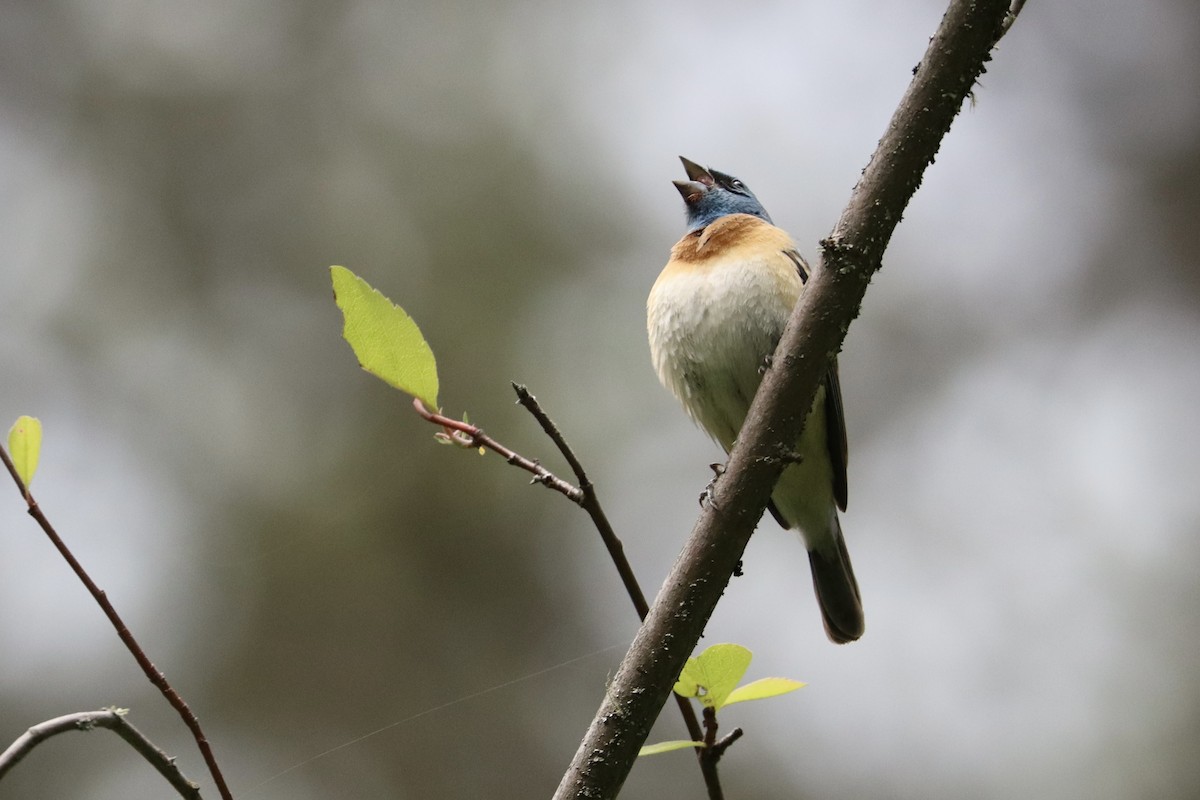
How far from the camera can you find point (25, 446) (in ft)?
4.93

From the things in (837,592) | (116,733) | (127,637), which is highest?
(127,637)

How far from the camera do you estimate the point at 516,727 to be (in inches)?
229

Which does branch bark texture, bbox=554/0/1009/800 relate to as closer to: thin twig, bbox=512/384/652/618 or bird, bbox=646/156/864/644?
thin twig, bbox=512/384/652/618

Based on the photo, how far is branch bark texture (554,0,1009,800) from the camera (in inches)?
62.7

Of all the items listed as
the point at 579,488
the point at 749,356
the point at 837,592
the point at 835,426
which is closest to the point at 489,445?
the point at 579,488

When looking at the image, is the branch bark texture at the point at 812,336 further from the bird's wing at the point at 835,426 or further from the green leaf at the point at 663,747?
the bird's wing at the point at 835,426

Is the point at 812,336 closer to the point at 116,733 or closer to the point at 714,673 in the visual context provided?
the point at 714,673

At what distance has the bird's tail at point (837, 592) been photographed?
362 centimetres

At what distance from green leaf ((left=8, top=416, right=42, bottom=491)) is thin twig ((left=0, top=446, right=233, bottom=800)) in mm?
20

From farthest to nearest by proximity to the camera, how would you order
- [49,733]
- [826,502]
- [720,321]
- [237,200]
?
[237,200], [826,502], [720,321], [49,733]

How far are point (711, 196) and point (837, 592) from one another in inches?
59.9

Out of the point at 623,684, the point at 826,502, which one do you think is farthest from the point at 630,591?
the point at 826,502

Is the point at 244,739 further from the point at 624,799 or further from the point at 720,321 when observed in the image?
the point at 720,321

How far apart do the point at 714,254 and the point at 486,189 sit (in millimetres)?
3926
